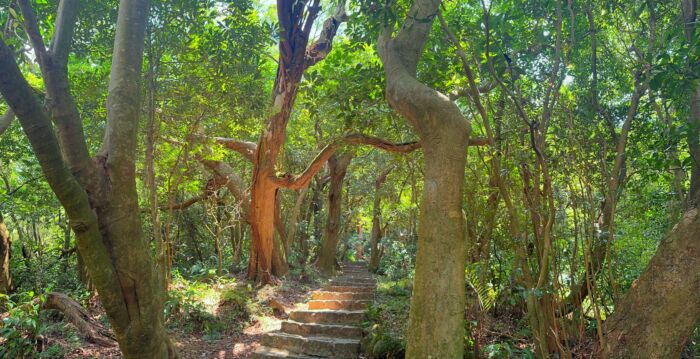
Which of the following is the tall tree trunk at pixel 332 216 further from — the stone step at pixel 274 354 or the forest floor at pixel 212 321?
the stone step at pixel 274 354

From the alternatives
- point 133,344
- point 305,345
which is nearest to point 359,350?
point 305,345

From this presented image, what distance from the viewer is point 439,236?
2.91 metres

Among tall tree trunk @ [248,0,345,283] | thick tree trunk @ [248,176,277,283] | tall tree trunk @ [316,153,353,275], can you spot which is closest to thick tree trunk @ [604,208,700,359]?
tall tree trunk @ [248,0,345,283]

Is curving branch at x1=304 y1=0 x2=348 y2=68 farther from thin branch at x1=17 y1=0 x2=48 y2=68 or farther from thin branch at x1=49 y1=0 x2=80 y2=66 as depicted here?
thin branch at x1=17 y1=0 x2=48 y2=68

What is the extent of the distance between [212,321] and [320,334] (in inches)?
79.1

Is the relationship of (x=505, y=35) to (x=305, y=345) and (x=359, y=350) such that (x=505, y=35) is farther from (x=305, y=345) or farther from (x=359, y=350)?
(x=305, y=345)

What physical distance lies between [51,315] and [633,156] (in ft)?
28.1

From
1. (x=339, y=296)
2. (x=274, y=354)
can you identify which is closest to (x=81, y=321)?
(x=274, y=354)

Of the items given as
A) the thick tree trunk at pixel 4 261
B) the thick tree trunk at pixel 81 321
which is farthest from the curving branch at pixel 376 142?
the thick tree trunk at pixel 4 261

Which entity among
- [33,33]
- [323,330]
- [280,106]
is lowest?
[323,330]

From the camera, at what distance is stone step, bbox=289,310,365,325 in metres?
7.03

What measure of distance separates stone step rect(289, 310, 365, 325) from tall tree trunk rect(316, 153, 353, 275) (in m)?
5.94

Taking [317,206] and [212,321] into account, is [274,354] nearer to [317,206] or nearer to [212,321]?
[212,321]

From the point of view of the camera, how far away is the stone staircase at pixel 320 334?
611cm
